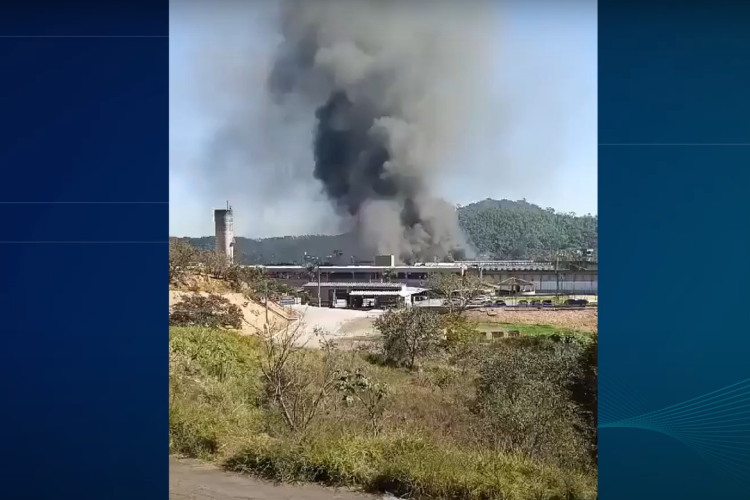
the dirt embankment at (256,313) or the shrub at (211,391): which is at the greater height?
the dirt embankment at (256,313)

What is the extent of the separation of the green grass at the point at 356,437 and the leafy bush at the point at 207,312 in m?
0.16

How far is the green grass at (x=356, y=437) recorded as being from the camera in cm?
319

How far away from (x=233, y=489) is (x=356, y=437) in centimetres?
83

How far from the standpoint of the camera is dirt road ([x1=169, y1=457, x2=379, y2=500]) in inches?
120

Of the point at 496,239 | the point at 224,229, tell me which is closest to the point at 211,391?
the point at 224,229

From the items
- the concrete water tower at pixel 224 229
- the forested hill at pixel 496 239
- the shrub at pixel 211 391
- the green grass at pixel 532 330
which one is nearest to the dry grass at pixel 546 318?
the green grass at pixel 532 330

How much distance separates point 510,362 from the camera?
189 inches

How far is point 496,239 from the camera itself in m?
4.96
